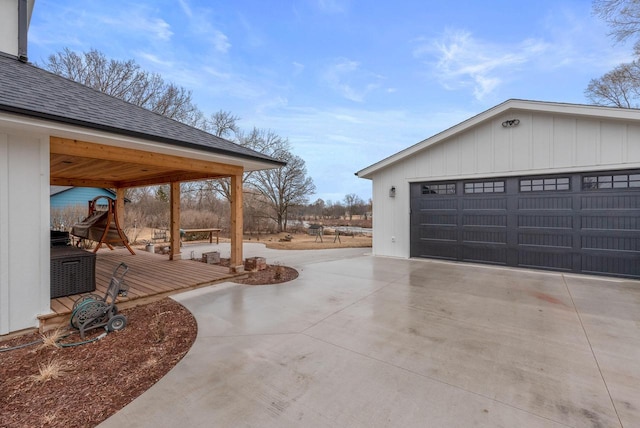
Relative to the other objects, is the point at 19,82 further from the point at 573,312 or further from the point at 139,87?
Answer: the point at 139,87

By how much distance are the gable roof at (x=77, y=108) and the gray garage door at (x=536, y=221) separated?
542 centimetres

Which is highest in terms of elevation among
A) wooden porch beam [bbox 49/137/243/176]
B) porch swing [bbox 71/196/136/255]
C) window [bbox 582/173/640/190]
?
wooden porch beam [bbox 49/137/243/176]

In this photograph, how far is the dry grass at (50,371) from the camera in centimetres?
235

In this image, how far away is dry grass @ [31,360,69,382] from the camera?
92.4 inches

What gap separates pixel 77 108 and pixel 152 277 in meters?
3.21

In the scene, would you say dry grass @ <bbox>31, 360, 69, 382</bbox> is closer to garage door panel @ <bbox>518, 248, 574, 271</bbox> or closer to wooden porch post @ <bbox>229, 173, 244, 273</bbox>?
wooden porch post @ <bbox>229, 173, 244, 273</bbox>

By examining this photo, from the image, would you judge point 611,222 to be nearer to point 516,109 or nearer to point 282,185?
point 516,109

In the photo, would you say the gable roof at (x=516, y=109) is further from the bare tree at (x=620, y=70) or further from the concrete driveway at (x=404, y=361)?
the bare tree at (x=620, y=70)

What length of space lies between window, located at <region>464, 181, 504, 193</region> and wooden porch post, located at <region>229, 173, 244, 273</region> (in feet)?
19.8

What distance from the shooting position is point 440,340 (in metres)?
3.03

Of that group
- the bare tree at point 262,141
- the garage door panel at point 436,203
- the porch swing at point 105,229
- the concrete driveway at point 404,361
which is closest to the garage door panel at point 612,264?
the concrete driveway at point 404,361

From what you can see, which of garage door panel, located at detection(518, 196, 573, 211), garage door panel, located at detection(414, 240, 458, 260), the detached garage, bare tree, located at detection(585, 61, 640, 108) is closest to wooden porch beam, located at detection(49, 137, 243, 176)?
the detached garage

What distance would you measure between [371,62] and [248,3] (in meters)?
5.45

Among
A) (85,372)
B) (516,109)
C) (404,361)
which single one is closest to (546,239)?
(516,109)
